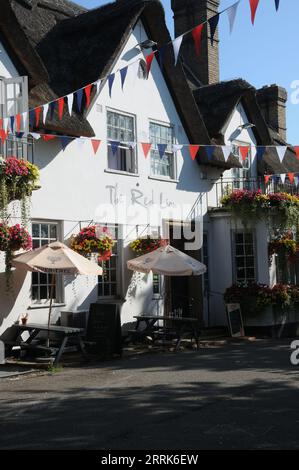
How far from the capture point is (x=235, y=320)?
16.6 meters

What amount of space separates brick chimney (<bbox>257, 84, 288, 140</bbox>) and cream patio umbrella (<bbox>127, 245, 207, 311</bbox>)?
13151 mm

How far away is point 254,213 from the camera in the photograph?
17094 mm

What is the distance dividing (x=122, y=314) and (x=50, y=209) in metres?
3.32

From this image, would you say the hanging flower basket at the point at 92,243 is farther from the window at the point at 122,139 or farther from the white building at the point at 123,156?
the window at the point at 122,139

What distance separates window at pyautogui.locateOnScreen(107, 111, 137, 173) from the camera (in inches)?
601

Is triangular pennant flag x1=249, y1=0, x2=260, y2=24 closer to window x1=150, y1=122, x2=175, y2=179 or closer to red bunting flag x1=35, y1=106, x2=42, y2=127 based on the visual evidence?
red bunting flag x1=35, y1=106, x2=42, y2=127

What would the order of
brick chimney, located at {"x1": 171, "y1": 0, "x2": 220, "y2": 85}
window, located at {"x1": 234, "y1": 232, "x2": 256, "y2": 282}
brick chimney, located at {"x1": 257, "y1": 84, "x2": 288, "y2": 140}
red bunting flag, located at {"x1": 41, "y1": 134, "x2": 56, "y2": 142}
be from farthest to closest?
1. brick chimney, located at {"x1": 257, "y1": 84, "x2": 288, "y2": 140}
2. brick chimney, located at {"x1": 171, "y1": 0, "x2": 220, "y2": 85}
3. window, located at {"x1": 234, "y1": 232, "x2": 256, "y2": 282}
4. red bunting flag, located at {"x1": 41, "y1": 134, "x2": 56, "y2": 142}

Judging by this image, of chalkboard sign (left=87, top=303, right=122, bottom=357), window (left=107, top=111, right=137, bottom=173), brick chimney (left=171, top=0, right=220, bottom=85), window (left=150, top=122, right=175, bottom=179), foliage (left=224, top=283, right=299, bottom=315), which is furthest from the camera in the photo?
brick chimney (left=171, top=0, right=220, bottom=85)

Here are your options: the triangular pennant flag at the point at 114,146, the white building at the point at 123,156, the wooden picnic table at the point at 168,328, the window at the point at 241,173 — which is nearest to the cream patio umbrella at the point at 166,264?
the wooden picnic table at the point at 168,328

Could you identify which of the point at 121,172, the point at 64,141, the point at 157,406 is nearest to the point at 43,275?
the point at 64,141

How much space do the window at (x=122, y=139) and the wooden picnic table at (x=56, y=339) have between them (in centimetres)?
488

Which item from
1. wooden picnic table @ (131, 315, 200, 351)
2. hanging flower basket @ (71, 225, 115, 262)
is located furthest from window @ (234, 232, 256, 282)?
hanging flower basket @ (71, 225, 115, 262)

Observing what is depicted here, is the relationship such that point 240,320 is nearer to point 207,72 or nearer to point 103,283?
point 103,283

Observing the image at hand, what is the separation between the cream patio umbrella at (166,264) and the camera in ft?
43.9
